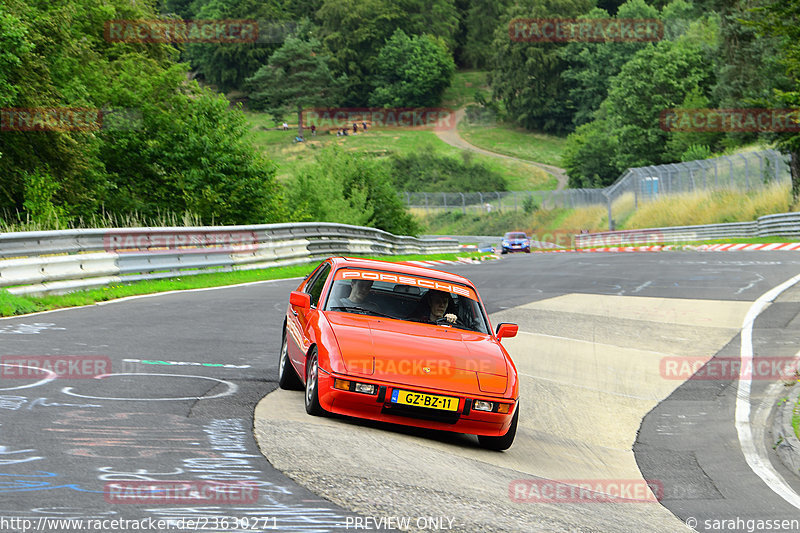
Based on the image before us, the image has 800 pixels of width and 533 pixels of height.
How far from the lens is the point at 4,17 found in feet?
72.9

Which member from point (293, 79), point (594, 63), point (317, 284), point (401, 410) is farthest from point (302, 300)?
point (293, 79)

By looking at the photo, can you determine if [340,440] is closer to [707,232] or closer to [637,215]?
[707,232]

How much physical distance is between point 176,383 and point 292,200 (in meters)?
30.0

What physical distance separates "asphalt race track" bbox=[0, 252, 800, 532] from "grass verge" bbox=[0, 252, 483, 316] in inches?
18.4

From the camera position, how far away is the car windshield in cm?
876

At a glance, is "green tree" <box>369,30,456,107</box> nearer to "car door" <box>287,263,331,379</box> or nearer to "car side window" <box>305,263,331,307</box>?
"car side window" <box>305,263,331,307</box>

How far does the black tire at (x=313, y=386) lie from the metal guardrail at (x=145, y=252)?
7973 mm

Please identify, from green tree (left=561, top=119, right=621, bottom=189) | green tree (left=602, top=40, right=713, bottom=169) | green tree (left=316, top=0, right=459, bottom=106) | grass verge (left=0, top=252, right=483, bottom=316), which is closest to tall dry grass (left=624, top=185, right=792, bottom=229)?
green tree (left=602, top=40, right=713, bottom=169)

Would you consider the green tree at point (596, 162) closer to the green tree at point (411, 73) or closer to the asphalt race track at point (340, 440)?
the green tree at point (411, 73)

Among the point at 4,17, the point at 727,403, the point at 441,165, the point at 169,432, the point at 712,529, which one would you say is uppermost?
the point at 4,17

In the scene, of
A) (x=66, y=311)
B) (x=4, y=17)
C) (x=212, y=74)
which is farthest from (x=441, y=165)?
(x=66, y=311)

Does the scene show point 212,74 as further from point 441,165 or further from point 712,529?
point 712,529

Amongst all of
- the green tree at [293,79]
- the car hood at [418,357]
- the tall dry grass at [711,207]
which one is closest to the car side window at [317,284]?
the car hood at [418,357]

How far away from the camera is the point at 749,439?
29.8 ft
